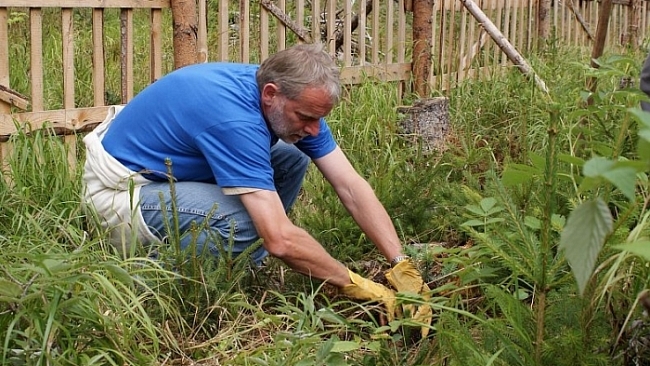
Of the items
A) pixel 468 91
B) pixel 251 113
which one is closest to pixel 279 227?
pixel 251 113

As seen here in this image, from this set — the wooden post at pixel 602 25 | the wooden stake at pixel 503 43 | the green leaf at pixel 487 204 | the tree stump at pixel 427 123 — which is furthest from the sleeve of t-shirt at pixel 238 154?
the wooden stake at pixel 503 43

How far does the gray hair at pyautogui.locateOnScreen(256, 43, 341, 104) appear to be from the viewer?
10.7 ft

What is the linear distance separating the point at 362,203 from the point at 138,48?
4.63 metres

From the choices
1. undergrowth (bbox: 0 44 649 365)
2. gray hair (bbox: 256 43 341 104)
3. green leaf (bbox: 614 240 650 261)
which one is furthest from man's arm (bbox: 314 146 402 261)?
green leaf (bbox: 614 240 650 261)

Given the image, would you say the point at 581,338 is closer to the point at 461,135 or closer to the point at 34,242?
the point at 34,242

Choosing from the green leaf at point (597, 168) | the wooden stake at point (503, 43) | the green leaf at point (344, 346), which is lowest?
the green leaf at point (344, 346)

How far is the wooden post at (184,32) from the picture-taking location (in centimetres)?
491

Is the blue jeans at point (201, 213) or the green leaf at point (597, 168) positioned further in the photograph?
the blue jeans at point (201, 213)

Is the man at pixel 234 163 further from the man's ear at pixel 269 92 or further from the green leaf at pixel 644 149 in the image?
the green leaf at pixel 644 149

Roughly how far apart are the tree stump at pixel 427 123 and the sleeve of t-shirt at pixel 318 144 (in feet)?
4.42

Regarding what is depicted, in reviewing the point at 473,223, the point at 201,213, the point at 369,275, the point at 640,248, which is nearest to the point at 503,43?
the point at 369,275

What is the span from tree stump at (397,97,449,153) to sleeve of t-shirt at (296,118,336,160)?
4.42ft

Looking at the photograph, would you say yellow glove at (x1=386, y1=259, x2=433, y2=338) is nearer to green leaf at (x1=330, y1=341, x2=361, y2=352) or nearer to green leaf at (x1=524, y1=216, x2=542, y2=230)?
green leaf at (x1=524, y1=216, x2=542, y2=230)

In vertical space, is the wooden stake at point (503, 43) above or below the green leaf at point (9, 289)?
above
